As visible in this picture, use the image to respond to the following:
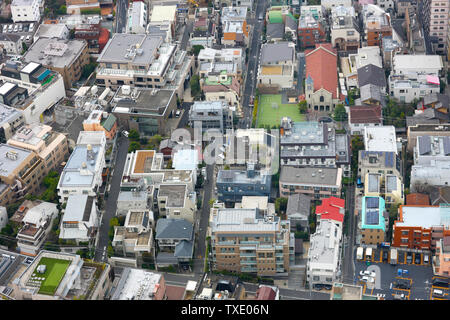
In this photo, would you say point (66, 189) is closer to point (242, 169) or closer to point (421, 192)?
point (242, 169)

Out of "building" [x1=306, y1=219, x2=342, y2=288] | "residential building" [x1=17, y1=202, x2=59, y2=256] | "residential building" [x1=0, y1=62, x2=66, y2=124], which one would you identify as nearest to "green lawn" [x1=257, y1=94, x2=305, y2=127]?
"building" [x1=306, y1=219, x2=342, y2=288]

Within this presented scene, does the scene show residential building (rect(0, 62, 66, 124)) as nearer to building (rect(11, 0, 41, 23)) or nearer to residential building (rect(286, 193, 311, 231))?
building (rect(11, 0, 41, 23))

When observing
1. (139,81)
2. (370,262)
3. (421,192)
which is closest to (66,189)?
(139,81)

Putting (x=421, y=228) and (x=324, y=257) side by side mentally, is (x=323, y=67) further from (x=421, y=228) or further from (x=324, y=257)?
(x=324, y=257)

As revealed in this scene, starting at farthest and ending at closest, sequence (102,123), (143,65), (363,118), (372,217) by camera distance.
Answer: (143,65) < (102,123) < (363,118) < (372,217)

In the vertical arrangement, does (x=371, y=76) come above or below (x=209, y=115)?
above

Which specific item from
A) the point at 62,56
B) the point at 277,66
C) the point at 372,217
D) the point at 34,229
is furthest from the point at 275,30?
the point at 34,229

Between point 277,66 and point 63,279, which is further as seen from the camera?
point 277,66
